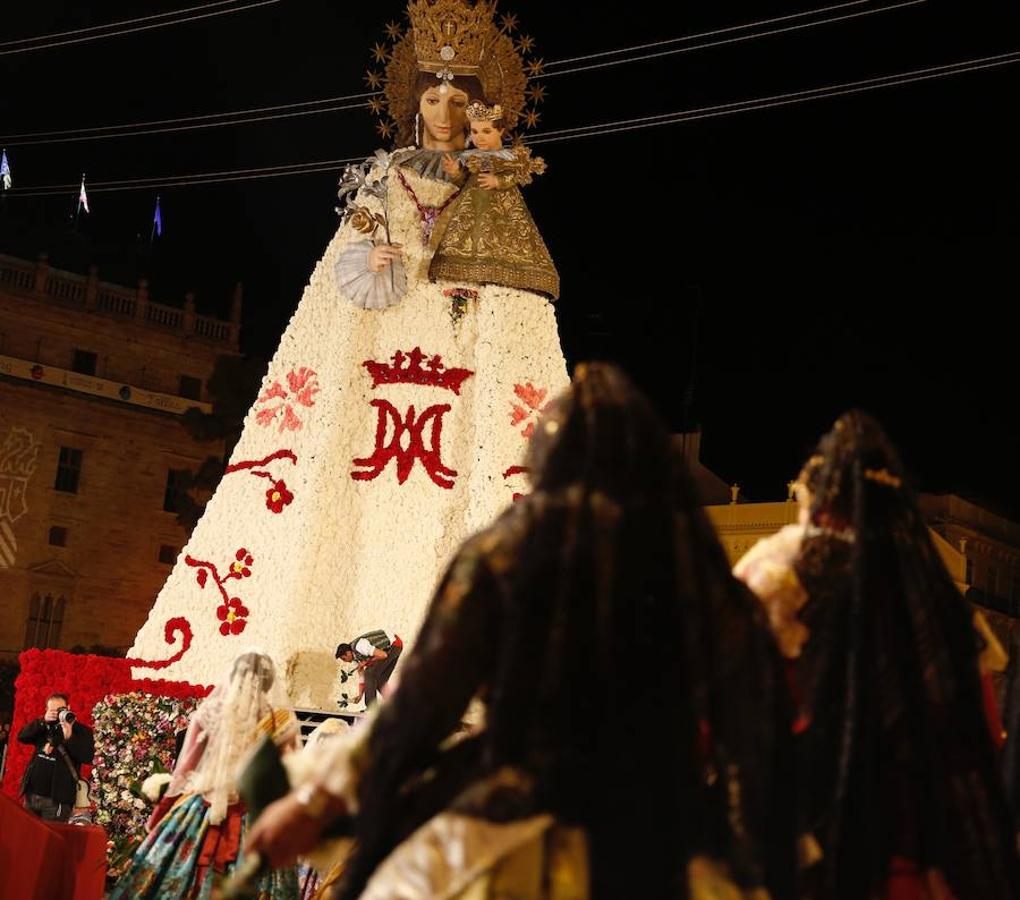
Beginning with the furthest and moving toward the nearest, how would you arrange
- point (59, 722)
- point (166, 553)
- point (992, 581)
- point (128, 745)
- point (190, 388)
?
point (190, 388) → point (166, 553) → point (992, 581) → point (128, 745) → point (59, 722)

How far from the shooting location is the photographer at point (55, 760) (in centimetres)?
1250

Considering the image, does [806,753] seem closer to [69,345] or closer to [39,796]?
[39,796]

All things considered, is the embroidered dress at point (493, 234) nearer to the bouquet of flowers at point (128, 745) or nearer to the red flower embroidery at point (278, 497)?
the red flower embroidery at point (278, 497)

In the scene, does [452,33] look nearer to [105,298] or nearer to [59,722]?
[59,722]

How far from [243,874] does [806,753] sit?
1.68 meters

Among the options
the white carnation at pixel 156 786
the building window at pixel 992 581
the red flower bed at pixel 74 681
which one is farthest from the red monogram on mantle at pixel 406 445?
the building window at pixel 992 581

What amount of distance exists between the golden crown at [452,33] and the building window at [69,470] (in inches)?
1218

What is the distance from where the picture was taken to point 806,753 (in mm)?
4461

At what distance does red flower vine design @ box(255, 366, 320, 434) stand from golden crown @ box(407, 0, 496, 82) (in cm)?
276

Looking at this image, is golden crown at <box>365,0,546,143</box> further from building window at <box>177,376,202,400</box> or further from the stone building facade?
building window at <box>177,376,202,400</box>

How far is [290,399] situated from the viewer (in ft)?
45.2

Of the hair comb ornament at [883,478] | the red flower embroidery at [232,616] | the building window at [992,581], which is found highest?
the building window at [992,581]

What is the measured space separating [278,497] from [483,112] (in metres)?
3.61

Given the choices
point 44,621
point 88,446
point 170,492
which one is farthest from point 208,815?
point 170,492
